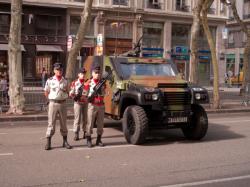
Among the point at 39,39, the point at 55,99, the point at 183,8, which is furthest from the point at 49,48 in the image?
the point at 55,99

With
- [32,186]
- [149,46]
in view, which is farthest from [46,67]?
[32,186]

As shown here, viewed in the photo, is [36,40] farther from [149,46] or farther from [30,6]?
[149,46]

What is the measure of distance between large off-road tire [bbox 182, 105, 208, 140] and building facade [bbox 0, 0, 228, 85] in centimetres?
2181

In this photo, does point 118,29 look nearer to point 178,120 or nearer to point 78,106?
point 78,106

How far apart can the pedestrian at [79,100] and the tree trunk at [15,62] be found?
4.86 metres

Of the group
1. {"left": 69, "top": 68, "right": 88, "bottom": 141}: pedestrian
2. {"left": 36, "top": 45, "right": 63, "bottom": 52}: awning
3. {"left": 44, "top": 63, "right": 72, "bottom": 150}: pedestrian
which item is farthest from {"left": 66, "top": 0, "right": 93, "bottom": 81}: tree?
{"left": 36, "top": 45, "right": 63, "bottom": 52}: awning

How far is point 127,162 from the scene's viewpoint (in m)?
8.67

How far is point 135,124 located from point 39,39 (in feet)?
86.9

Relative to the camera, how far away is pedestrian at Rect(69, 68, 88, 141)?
429 inches

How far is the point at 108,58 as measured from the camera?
40.3 ft

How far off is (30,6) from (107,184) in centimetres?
3030

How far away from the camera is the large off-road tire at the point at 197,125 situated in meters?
11.3

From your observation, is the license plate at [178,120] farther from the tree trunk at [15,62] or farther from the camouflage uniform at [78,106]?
the tree trunk at [15,62]

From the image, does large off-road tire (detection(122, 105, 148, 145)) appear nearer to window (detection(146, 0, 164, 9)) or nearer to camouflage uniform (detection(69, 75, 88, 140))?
camouflage uniform (detection(69, 75, 88, 140))
